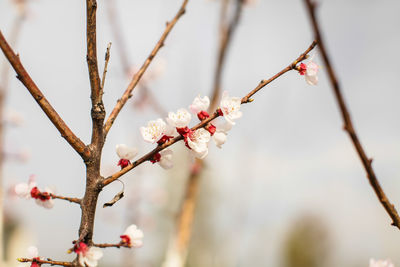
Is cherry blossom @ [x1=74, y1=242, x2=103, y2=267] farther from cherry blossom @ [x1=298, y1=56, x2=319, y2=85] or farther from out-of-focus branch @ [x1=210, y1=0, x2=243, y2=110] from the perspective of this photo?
out-of-focus branch @ [x1=210, y1=0, x2=243, y2=110]

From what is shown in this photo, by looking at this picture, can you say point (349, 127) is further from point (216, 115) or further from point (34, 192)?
point (34, 192)

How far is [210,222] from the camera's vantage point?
1608 cm

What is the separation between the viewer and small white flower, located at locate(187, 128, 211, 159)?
87 centimetres

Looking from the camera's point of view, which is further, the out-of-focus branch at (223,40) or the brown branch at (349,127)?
the out-of-focus branch at (223,40)

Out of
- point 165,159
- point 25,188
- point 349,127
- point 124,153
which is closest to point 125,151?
point 124,153

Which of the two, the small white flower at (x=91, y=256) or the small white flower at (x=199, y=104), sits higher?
the small white flower at (x=199, y=104)

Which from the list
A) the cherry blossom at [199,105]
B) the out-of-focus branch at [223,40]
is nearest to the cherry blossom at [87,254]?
the cherry blossom at [199,105]

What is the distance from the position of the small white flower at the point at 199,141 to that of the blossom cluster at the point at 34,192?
461mm

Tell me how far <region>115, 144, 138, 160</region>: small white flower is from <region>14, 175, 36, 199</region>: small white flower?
310mm


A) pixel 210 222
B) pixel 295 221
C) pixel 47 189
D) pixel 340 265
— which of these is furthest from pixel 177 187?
pixel 47 189

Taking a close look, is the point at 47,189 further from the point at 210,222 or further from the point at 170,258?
the point at 210,222

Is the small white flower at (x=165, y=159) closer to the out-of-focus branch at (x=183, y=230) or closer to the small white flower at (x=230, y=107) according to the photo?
the small white flower at (x=230, y=107)

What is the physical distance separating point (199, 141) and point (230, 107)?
12cm

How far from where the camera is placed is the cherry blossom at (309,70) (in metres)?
0.94
